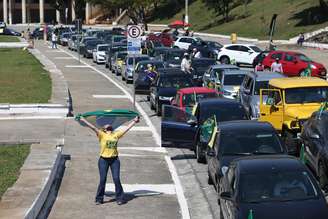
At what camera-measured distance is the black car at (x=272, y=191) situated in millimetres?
10125

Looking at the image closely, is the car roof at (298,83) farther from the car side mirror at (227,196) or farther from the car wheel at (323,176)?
the car side mirror at (227,196)

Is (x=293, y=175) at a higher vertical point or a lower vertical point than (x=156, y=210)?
higher

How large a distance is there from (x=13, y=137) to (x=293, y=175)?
11950 mm

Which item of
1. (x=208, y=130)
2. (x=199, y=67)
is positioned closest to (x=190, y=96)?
(x=208, y=130)

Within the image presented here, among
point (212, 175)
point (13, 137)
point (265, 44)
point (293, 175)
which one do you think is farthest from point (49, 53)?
point (293, 175)

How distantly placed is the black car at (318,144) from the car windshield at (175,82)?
12.6 meters

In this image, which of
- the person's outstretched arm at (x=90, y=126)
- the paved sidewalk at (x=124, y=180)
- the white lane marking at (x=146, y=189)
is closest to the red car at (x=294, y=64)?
the paved sidewalk at (x=124, y=180)

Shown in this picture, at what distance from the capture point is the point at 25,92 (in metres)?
31.5

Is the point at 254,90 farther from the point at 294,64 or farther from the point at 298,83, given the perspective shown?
the point at 294,64

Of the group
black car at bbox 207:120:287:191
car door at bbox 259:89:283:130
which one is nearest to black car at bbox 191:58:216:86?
car door at bbox 259:89:283:130

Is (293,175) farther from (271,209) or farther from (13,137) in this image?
(13,137)

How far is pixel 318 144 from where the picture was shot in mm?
14875

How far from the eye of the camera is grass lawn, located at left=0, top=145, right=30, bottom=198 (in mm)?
14578

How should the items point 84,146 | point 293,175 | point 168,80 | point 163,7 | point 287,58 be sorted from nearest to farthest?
point 293,175 → point 84,146 → point 168,80 → point 287,58 → point 163,7
